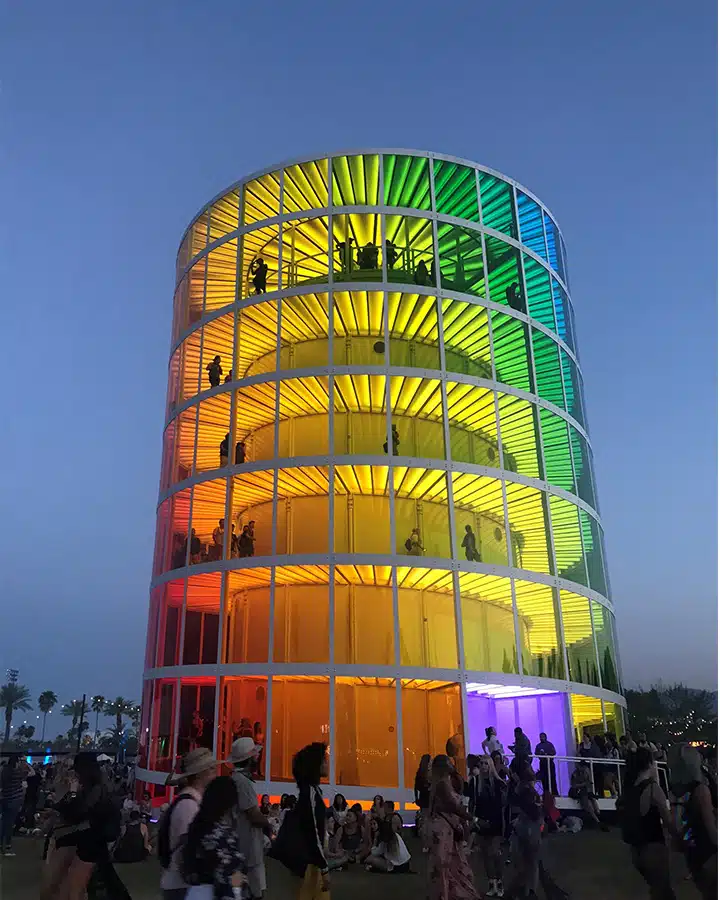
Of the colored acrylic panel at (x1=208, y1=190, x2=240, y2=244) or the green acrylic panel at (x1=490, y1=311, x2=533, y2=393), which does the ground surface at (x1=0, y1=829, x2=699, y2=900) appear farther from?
the colored acrylic panel at (x1=208, y1=190, x2=240, y2=244)

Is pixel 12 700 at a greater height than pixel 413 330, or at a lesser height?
lesser

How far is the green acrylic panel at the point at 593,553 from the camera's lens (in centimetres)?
2797

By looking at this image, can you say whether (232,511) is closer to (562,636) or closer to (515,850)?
(562,636)

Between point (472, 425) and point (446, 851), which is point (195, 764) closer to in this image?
point (446, 851)

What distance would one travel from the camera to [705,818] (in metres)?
6.78

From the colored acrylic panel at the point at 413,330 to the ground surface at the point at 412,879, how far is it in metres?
16.3

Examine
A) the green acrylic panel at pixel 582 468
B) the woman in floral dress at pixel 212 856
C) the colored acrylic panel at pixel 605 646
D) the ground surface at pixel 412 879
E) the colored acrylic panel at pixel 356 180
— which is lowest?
the ground surface at pixel 412 879

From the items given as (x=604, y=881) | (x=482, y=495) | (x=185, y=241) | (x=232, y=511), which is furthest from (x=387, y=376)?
(x=604, y=881)

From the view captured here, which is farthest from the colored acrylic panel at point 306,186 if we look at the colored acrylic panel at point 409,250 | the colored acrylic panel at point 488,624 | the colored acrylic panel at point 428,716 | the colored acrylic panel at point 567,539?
the colored acrylic panel at point 428,716

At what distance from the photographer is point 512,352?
97.8ft

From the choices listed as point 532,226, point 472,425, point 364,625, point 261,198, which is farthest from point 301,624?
point 532,226

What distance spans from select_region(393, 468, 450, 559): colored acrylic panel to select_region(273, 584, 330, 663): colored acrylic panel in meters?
3.25

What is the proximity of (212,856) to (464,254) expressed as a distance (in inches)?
1070

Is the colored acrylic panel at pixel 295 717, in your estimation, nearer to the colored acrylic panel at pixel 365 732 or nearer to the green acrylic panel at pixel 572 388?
the colored acrylic panel at pixel 365 732
